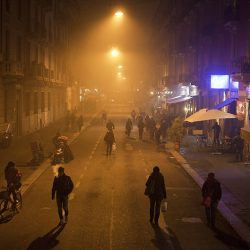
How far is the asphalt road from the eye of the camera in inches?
439

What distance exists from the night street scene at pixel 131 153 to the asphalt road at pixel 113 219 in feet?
0.11

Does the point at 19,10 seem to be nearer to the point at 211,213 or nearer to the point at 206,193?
the point at 206,193

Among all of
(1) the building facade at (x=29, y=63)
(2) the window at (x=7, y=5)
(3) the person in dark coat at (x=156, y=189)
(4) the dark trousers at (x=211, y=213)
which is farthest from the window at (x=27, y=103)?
(4) the dark trousers at (x=211, y=213)

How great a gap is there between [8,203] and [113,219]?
11.4 ft

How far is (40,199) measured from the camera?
15.9 meters

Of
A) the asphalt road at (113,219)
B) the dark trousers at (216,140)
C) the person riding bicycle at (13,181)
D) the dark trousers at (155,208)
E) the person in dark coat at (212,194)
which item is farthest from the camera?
the dark trousers at (216,140)

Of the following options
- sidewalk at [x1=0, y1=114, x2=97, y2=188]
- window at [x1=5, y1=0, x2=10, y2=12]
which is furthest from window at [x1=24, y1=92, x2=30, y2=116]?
window at [x1=5, y1=0, x2=10, y2=12]

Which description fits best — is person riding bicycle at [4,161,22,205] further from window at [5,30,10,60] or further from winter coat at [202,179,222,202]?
window at [5,30,10,60]

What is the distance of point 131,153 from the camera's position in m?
28.9

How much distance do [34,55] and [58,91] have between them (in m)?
17.1

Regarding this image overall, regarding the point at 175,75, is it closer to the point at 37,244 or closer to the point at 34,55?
the point at 34,55

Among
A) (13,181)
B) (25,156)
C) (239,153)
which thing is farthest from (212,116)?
(13,181)

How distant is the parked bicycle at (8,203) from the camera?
530 inches

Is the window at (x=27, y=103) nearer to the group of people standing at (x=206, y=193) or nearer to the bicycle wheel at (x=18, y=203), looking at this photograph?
the bicycle wheel at (x=18, y=203)
